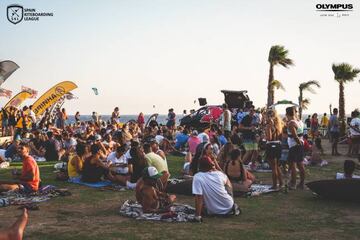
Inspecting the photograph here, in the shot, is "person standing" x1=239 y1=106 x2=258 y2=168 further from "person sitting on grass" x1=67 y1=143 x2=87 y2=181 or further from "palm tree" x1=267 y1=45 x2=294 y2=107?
"palm tree" x1=267 y1=45 x2=294 y2=107

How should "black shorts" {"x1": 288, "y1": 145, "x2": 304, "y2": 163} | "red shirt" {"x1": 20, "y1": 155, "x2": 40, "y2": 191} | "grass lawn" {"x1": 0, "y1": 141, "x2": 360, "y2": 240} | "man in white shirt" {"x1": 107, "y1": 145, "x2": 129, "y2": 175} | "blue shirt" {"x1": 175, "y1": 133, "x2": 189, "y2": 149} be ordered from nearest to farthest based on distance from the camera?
"grass lawn" {"x1": 0, "y1": 141, "x2": 360, "y2": 240} → "red shirt" {"x1": 20, "y1": 155, "x2": 40, "y2": 191} → "black shorts" {"x1": 288, "y1": 145, "x2": 304, "y2": 163} → "man in white shirt" {"x1": 107, "y1": 145, "x2": 129, "y2": 175} → "blue shirt" {"x1": 175, "y1": 133, "x2": 189, "y2": 149}

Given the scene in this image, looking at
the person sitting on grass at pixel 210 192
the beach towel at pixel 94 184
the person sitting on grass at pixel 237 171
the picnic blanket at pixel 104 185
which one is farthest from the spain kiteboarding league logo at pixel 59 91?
the person sitting on grass at pixel 210 192

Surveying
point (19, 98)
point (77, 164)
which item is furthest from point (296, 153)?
point (19, 98)

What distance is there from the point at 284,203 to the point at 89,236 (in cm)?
425

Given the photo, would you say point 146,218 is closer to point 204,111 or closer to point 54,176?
point 54,176

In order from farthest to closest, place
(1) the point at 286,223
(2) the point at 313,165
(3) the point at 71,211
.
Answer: (2) the point at 313,165
(3) the point at 71,211
(1) the point at 286,223

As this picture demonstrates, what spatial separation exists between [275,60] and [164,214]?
102ft

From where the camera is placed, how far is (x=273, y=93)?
120 feet

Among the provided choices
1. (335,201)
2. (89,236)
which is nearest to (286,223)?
(335,201)

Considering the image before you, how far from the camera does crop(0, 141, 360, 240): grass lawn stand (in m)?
6.64

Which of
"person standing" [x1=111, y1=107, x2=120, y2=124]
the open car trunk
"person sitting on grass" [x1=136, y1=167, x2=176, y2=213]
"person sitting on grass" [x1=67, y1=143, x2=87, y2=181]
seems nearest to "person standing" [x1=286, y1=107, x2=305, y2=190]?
"person sitting on grass" [x1=136, y1=167, x2=176, y2=213]

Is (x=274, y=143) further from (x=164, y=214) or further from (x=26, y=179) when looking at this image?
(x=26, y=179)

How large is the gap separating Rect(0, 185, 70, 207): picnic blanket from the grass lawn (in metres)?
0.25

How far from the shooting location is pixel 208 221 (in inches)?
296
